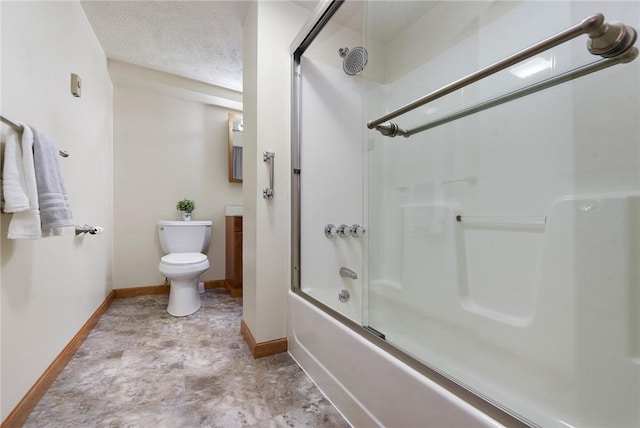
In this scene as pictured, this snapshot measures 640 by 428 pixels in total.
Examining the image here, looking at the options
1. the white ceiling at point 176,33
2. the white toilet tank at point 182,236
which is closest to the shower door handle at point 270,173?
the white ceiling at point 176,33

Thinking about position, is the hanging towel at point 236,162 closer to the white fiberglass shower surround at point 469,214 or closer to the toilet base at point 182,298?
the toilet base at point 182,298

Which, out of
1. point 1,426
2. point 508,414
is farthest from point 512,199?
point 1,426

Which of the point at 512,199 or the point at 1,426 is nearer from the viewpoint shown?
the point at 1,426

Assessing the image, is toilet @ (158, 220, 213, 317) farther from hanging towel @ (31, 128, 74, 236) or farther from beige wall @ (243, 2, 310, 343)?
hanging towel @ (31, 128, 74, 236)

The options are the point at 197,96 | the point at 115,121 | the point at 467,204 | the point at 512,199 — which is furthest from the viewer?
the point at 197,96

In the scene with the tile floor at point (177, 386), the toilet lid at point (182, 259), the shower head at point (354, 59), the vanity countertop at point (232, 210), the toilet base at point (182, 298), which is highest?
the shower head at point (354, 59)

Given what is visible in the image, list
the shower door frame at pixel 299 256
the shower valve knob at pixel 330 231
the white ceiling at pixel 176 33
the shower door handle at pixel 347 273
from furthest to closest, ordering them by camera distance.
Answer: the white ceiling at pixel 176 33 → the shower valve knob at pixel 330 231 → the shower door handle at pixel 347 273 → the shower door frame at pixel 299 256

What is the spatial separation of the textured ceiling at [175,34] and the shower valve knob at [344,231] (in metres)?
1.53

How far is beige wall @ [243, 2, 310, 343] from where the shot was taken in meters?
1.55

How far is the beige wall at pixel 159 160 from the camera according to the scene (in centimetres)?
251

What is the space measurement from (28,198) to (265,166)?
3.18 ft

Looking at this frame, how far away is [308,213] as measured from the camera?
1.63 metres

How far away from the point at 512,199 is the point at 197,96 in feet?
9.04

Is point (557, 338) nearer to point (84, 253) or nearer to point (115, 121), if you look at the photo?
point (84, 253)
